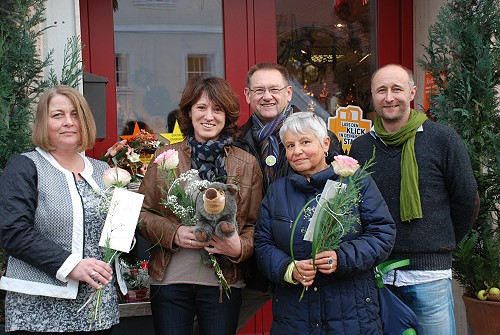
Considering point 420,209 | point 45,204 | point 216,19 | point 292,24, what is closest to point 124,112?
point 216,19

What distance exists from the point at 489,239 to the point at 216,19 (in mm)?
2693

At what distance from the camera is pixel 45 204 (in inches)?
102

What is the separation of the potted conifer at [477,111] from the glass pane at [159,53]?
72.3 inches

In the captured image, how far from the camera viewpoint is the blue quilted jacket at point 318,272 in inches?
101

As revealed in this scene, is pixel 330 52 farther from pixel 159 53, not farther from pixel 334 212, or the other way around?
pixel 334 212

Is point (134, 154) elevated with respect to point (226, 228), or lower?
elevated

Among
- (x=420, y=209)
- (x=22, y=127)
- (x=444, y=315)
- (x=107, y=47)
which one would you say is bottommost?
(x=444, y=315)

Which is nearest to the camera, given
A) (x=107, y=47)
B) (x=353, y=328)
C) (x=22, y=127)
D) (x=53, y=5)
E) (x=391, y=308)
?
(x=353, y=328)

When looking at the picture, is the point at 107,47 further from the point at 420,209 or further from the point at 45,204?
the point at 420,209

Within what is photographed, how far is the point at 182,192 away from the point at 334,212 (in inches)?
27.2

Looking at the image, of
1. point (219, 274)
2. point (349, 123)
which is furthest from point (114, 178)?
point (349, 123)

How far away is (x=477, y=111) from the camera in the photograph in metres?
3.79

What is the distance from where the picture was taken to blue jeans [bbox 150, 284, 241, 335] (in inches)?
109

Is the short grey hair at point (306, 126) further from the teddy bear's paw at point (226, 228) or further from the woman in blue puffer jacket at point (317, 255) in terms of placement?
the teddy bear's paw at point (226, 228)
